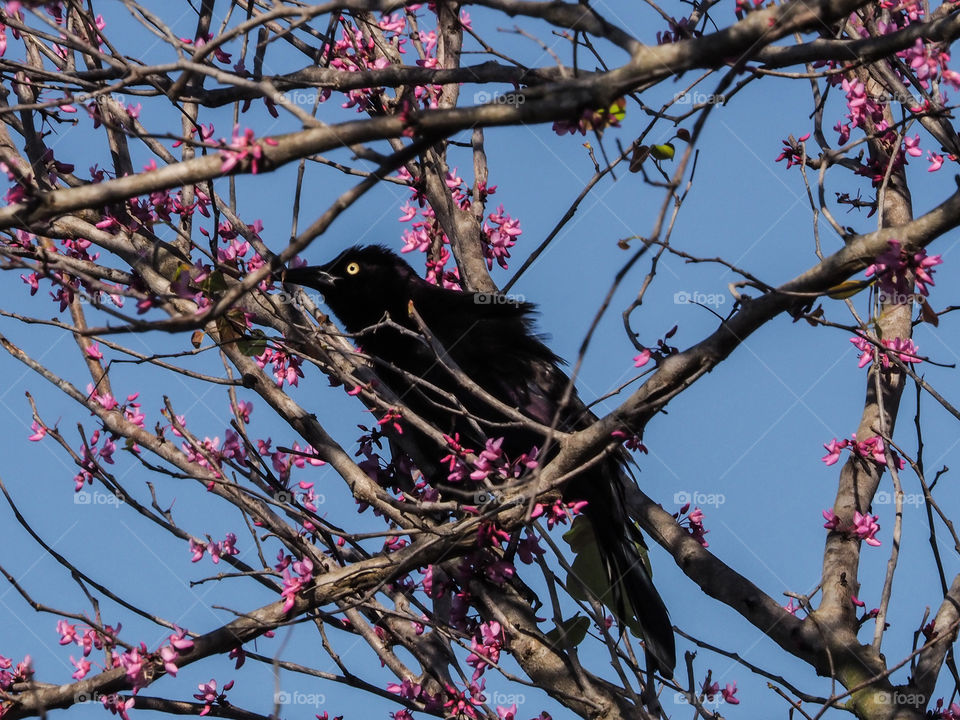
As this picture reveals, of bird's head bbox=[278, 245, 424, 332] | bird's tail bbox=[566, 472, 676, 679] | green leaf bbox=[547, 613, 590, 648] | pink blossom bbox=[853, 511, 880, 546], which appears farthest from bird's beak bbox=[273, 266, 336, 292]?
pink blossom bbox=[853, 511, 880, 546]

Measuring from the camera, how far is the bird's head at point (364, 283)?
6.03 m

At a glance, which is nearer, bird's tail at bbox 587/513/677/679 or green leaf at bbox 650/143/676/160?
green leaf at bbox 650/143/676/160

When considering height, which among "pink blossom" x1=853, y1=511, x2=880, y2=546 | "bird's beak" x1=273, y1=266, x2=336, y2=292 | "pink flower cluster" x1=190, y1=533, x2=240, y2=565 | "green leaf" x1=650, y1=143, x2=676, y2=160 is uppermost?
"bird's beak" x1=273, y1=266, x2=336, y2=292

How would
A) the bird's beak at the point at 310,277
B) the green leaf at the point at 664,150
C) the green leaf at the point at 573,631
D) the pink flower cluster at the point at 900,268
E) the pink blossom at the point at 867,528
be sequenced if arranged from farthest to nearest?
the bird's beak at the point at 310,277 < the pink blossom at the point at 867,528 < the green leaf at the point at 573,631 < the green leaf at the point at 664,150 < the pink flower cluster at the point at 900,268

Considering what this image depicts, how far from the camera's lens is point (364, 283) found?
618 cm

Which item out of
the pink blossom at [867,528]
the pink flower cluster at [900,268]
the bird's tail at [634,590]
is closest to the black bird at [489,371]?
the bird's tail at [634,590]

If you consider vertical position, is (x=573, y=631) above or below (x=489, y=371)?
below

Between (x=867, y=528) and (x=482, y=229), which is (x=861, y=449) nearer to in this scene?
(x=867, y=528)

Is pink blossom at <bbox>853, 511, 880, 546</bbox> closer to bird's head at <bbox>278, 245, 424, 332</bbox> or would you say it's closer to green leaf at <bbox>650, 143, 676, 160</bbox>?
green leaf at <bbox>650, 143, 676, 160</bbox>

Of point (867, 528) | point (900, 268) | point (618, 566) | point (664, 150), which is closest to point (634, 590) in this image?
point (618, 566)

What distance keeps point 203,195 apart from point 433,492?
1724 millimetres

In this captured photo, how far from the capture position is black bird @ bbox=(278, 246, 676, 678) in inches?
192

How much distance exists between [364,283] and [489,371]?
1142mm

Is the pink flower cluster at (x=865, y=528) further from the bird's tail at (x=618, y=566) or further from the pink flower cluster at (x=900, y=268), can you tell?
the pink flower cluster at (x=900, y=268)
